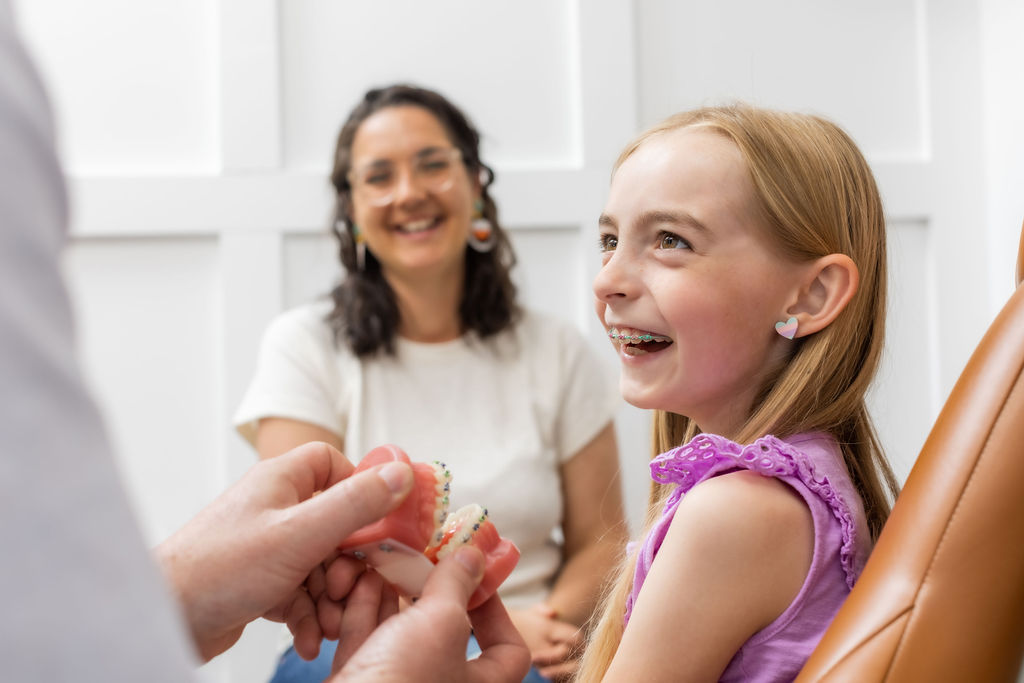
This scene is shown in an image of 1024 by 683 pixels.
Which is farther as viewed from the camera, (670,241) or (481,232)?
(481,232)

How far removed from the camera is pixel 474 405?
1982mm

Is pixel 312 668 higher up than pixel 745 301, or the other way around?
pixel 745 301

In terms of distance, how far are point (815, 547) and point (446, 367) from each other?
1.22m

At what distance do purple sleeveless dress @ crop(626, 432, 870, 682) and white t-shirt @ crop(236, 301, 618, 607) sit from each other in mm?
1012

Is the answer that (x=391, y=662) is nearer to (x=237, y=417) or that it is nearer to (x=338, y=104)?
(x=237, y=417)

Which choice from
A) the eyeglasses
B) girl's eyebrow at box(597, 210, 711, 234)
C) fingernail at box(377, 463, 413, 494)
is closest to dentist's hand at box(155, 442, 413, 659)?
fingernail at box(377, 463, 413, 494)

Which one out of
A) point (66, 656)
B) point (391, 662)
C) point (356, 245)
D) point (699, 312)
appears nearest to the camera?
point (66, 656)

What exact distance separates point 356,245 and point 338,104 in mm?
331

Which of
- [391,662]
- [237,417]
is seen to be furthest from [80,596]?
[237,417]

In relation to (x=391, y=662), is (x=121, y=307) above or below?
above

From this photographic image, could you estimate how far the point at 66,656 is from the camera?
24 centimetres

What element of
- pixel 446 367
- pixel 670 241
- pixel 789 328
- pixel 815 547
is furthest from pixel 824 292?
pixel 446 367

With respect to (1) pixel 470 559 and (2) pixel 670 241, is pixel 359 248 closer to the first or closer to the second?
(2) pixel 670 241

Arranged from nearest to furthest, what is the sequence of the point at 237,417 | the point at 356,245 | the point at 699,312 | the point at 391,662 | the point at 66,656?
the point at 66,656, the point at 391,662, the point at 699,312, the point at 237,417, the point at 356,245
